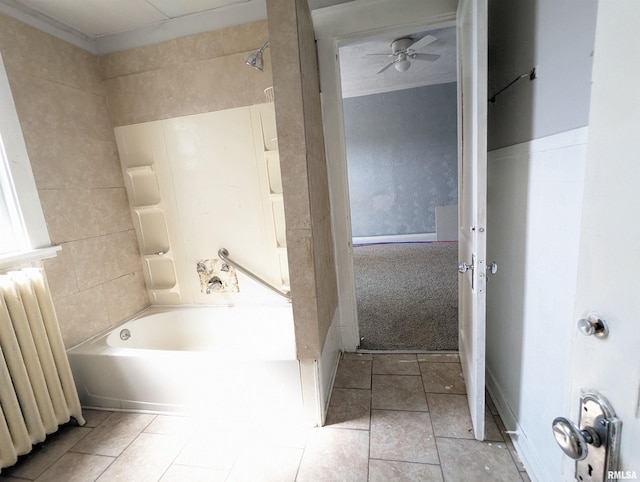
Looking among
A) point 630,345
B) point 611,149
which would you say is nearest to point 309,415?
point 630,345

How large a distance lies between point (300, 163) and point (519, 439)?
162 cm

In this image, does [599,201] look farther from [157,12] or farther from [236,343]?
[157,12]

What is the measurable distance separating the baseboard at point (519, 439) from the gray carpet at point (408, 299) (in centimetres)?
54

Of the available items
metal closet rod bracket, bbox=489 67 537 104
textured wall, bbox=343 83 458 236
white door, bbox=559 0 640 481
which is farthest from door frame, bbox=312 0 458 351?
textured wall, bbox=343 83 458 236

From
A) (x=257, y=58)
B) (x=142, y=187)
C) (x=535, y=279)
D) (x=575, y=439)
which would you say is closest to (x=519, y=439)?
(x=535, y=279)

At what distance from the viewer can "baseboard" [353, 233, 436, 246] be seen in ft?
18.1

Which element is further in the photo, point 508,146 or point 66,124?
point 66,124

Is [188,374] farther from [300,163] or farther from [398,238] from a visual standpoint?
[398,238]

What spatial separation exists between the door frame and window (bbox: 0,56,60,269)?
1.79 m

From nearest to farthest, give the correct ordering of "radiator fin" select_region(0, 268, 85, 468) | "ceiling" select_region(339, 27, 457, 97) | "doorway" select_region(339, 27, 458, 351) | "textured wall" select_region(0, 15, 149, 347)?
"radiator fin" select_region(0, 268, 85, 468)
"textured wall" select_region(0, 15, 149, 347)
"ceiling" select_region(339, 27, 457, 97)
"doorway" select_region(339, 27, 458, 351)

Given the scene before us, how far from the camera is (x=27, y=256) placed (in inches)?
62.5

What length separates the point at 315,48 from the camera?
1.81 meters

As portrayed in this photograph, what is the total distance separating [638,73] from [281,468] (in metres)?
1.71

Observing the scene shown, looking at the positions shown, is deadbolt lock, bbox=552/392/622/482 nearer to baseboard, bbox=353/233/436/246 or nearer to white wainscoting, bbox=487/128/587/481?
white wainscoting, bbox=487/128/587/481
